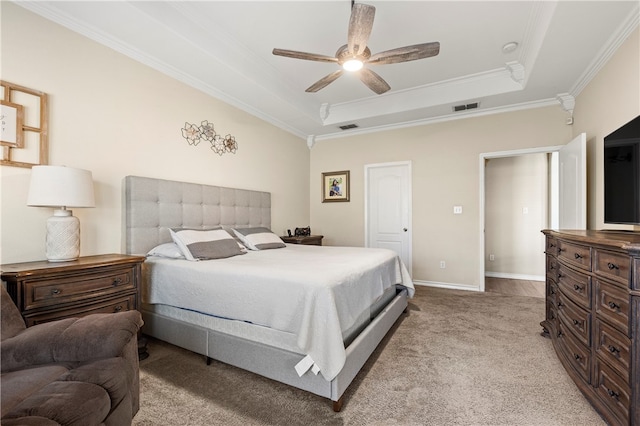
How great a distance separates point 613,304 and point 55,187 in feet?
10.8

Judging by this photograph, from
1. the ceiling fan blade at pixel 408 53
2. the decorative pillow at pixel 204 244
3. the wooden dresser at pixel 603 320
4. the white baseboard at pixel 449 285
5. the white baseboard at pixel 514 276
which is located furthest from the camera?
the white baseboard at pixel 514 276

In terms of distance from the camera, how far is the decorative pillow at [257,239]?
321 cm

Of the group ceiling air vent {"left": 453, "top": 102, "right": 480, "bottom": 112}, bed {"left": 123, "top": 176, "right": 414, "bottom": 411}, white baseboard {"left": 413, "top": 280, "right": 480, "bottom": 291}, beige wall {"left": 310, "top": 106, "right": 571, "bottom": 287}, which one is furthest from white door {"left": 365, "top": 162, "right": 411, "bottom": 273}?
bed {"left": 123, "top": 176, "right": 414, "bottom": 411}

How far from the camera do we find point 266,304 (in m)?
1.74

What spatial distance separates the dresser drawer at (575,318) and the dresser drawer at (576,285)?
0.17 feet

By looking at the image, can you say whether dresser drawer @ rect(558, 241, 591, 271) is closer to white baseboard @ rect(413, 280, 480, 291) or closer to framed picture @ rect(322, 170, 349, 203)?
white baseboard @ rect(413, 280, 480, 291)

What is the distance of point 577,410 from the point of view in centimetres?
157

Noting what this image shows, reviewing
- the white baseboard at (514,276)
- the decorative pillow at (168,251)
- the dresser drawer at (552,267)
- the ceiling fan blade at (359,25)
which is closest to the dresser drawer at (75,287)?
the decorative pillow at (168,251)

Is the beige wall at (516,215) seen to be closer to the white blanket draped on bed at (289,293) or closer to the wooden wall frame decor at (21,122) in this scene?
the white blanket draped on bed at (289,293)

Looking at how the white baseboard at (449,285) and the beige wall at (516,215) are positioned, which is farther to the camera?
the beige wall at (516,215)

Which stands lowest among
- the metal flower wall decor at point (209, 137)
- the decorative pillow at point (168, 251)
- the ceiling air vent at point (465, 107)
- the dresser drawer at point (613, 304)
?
the dresser drawer at point (613, 304)

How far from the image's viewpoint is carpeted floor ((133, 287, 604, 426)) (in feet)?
5.00

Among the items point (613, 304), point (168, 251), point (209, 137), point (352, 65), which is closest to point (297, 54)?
point (352, 65)

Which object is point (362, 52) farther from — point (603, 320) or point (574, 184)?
point (574, 184)
